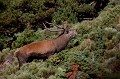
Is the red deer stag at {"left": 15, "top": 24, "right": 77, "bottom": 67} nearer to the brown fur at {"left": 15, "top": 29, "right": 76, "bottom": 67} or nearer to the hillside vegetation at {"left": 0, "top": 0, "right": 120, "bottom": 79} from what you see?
the brown fur at {"left": 15, "top": 29, "right": 76, "bottom": 67}

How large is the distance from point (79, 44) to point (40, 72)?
3.74 meters

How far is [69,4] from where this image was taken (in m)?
25.8

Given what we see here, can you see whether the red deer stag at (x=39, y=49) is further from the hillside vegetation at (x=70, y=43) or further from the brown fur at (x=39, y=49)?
the hillside vegetation at (x=70, y=43)

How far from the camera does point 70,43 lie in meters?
14.9

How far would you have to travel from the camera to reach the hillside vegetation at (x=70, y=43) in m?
10.3

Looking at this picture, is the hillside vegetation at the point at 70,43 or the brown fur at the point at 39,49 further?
the brown fur at the point at 39,49

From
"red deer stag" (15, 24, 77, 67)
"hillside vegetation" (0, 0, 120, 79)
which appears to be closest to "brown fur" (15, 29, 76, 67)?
"red deer stag" (15, 24, 77, 67)

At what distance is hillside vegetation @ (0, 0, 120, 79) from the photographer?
33.8ft

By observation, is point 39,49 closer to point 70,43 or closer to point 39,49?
point 39,49

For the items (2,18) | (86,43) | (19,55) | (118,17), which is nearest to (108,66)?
(86,43)

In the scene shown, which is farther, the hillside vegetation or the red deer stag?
the red deer stag

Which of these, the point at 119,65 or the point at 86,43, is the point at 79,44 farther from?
the point at 119,65

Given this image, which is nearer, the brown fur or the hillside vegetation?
the hillside vegetation

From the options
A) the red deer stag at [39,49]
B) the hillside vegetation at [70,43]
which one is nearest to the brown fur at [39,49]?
the red deer stag at [39,49]
